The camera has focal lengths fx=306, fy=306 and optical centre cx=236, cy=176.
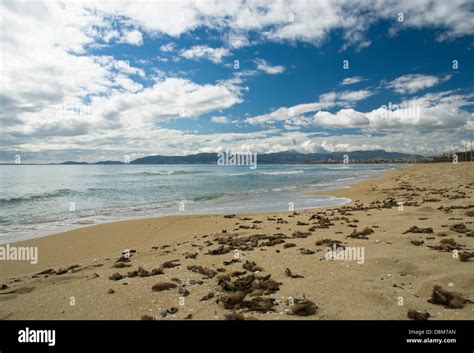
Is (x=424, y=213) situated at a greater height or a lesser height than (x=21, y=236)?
greater

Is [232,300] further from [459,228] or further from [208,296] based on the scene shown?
[459,228]

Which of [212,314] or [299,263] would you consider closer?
[212,314]

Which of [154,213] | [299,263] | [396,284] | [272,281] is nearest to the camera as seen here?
[396,284]

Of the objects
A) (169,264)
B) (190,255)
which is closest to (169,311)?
(169,264)

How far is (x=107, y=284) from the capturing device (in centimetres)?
716

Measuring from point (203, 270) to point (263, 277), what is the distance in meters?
1.62

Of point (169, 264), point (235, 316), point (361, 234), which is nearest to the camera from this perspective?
point (235, 316)

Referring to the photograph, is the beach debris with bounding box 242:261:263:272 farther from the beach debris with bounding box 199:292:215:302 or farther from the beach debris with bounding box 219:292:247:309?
the beach debris with bounding box 219:292:247:309
